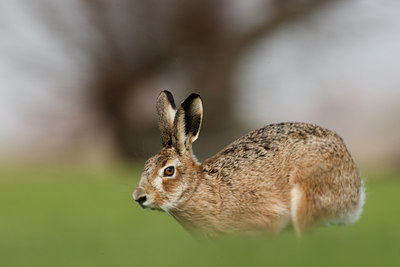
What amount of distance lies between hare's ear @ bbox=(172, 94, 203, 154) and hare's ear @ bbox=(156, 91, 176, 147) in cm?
10

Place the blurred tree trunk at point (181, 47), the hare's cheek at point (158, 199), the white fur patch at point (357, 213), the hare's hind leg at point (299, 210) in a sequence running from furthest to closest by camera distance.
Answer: the blurred tree trunk at point (181, 47) < the white fur patch at point (357, 213) < the hare's hind leg at point (299, 210) < the hare's cheek at point (158, 199)

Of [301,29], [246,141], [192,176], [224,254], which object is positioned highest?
[301,29]

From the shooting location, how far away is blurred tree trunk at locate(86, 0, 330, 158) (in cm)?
1368

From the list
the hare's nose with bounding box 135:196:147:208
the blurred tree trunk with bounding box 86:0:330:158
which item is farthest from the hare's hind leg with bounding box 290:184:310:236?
the blurred tree trunk with bounding box 86:0:330:158

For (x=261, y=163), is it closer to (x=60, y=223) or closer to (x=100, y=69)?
(x=60, y=223)

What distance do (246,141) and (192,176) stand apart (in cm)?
64

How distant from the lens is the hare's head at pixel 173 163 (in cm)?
414

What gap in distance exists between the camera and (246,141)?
4875 mm

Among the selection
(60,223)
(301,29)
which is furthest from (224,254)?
(301,29)

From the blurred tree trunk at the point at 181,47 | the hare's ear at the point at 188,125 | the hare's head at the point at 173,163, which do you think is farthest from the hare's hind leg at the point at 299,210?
the blurred tree trunk at the point at 181,47

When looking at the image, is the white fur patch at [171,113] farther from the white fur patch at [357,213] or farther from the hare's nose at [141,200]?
the white fur patch at [357,213]

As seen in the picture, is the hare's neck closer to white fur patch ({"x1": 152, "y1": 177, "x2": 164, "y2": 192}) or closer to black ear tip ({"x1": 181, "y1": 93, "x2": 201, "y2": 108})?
white fur patch ({"x1": 152, "y1": 177, "x2": 164, "y2": 192})

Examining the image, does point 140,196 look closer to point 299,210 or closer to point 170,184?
point 170,184

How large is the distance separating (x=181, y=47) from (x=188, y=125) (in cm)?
977
